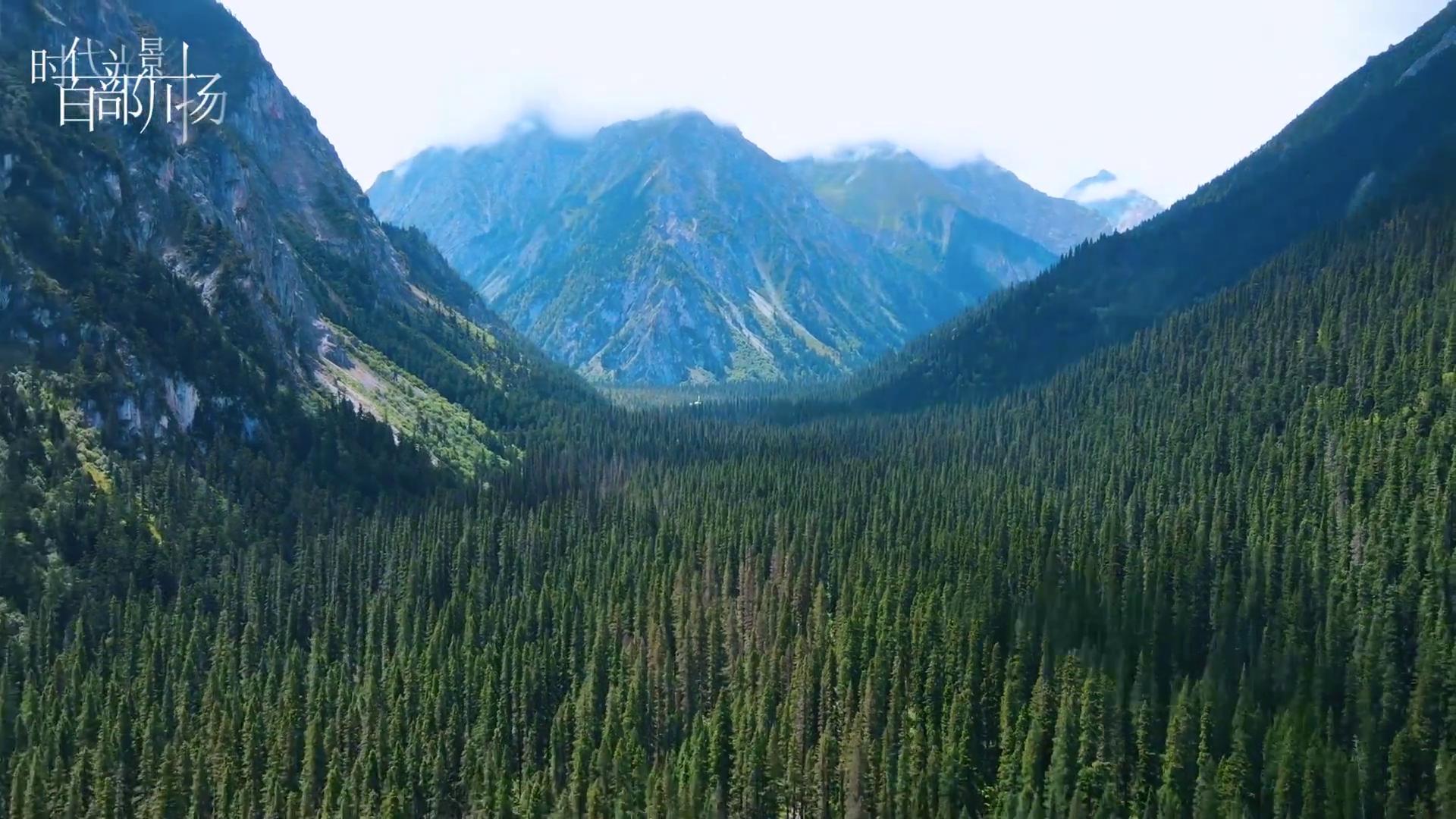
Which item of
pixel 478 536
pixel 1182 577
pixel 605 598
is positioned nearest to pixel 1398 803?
pixel 1182 577

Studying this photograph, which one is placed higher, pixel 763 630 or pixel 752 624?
pixel 752 624

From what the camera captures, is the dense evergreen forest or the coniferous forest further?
the coniferous forest

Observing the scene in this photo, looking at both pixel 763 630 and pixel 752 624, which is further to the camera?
pixel 752 624

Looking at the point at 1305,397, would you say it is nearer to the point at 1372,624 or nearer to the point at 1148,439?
the point at 1148,439

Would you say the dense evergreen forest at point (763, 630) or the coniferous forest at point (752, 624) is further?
the coniferous forest at point (752, 624)
